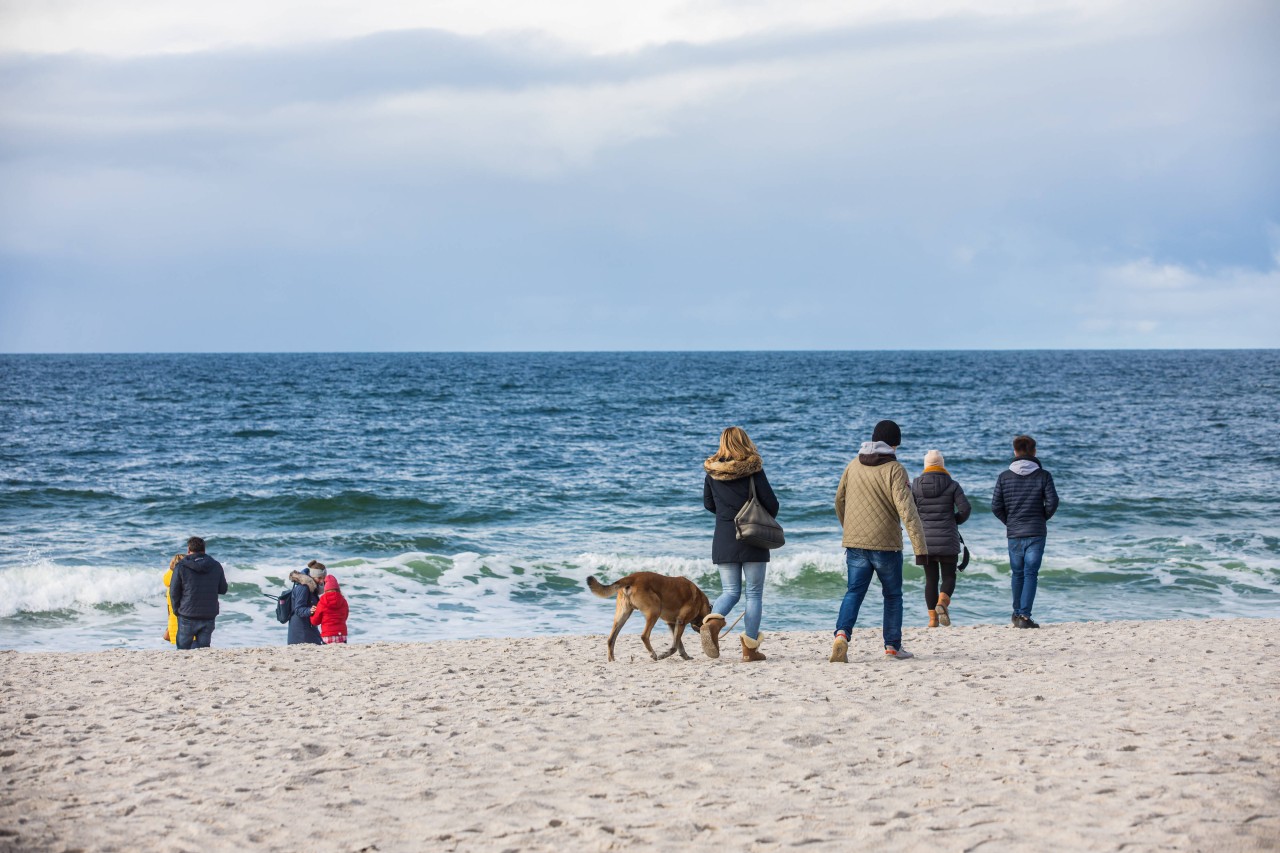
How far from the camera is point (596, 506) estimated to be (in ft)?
74.2

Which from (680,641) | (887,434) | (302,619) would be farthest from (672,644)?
(302,619)

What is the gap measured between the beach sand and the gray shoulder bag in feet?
3.29

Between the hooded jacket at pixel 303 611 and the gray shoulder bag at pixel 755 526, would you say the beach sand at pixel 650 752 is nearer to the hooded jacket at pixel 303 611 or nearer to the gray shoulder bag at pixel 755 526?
the gray shoulder bag at pixel 755 526

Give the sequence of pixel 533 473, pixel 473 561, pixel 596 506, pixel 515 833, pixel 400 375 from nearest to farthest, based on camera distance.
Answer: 1. pixel 515 833
2. pixel 473 561
3. pixel 596 506
4. pixel 533 473
5. pixel 400 375

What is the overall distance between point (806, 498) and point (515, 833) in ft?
63.1

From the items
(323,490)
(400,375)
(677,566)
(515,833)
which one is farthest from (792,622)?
(400,375)

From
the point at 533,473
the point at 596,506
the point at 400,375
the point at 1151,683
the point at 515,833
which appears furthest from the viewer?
the point at 400,375

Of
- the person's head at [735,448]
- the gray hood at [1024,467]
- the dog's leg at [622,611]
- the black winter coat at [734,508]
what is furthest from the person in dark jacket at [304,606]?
the gray hood at [1024,467]

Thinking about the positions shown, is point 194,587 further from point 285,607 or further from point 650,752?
point 650,752

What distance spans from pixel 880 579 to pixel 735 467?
1358mm

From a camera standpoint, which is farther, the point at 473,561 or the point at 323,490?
the point at 323,490

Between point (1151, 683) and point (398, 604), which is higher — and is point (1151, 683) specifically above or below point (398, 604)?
above

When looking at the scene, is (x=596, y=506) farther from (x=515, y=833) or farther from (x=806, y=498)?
(x=515, y=833)

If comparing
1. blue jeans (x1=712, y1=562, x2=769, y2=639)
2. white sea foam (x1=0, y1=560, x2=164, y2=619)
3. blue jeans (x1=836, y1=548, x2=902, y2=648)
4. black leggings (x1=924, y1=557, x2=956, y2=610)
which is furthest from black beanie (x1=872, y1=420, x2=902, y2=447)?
white sea foam (x1=0, y1=560, x2=164, y2=619)
